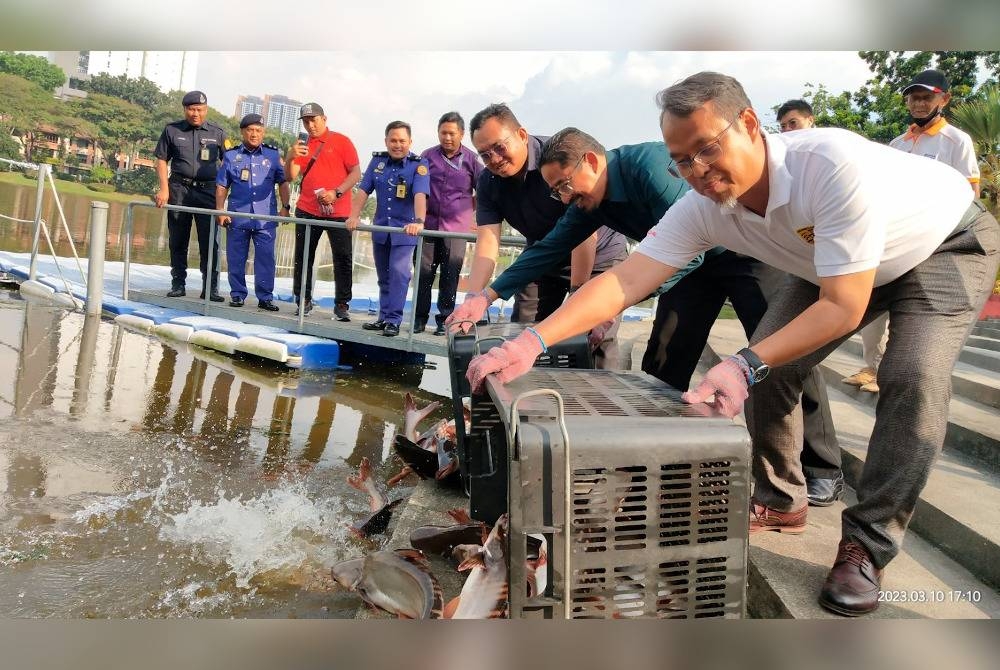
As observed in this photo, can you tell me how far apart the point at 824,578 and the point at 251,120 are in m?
6.85

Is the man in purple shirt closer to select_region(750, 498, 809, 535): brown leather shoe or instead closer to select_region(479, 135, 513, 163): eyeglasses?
select_region(479, 135, 513, 163): eyeglasses

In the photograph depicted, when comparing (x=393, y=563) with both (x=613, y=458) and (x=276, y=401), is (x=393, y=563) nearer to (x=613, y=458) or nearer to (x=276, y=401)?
(x=613, y=458)

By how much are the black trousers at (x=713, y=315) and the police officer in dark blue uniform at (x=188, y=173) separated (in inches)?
224

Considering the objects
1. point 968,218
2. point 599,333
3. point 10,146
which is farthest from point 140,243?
point 10,146

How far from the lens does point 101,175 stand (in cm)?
3834

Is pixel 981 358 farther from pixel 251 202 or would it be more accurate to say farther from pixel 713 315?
pixel 251 202

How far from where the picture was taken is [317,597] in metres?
2.41

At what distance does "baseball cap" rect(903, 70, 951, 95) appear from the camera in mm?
3859

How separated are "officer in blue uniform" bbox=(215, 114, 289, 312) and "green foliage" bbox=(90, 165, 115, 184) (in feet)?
98.1

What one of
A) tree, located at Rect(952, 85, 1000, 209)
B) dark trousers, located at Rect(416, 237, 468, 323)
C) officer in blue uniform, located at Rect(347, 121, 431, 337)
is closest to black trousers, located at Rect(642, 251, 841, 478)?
dark trousers, located at Rect(416, 237, 468, 323)

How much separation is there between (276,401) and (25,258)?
8.57m

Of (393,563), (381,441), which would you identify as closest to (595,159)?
(393,563)

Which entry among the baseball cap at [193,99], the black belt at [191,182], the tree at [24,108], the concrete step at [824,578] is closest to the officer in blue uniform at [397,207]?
the black belt at [191,182]

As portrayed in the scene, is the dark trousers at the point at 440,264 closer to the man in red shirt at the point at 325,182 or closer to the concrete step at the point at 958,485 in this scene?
the man in red shirt at the point at 325,182
